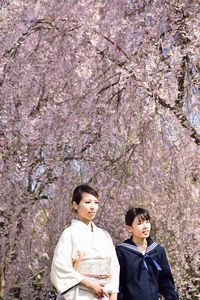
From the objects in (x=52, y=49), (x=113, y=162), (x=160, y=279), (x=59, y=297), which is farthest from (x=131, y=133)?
(x=59, y=297)

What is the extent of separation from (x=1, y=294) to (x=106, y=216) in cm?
206

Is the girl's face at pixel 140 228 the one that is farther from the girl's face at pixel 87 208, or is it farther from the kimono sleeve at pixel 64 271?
the kimono sleeve at pixel 64 271

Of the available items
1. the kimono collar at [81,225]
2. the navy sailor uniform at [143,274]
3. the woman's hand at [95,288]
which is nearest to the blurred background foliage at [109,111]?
the navy sailor uniform at [143,274]

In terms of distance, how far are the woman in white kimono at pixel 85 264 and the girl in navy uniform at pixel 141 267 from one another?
0.15m

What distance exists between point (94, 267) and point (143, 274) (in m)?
0.36

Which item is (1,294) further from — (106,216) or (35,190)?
(106,216)

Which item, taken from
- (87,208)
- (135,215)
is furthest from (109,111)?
(87,208)

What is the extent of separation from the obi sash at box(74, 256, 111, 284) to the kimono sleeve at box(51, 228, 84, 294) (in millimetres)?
47

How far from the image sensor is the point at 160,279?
382cm

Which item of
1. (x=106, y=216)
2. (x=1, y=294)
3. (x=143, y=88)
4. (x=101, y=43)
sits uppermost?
(x=101, y=43)

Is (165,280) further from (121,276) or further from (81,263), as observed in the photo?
(81,263)

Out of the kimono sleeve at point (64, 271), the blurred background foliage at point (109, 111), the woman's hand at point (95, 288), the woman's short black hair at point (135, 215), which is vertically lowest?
the woman's hand at point (95, 288)

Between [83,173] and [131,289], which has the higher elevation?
[83,173]

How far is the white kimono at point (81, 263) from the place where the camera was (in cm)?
340
